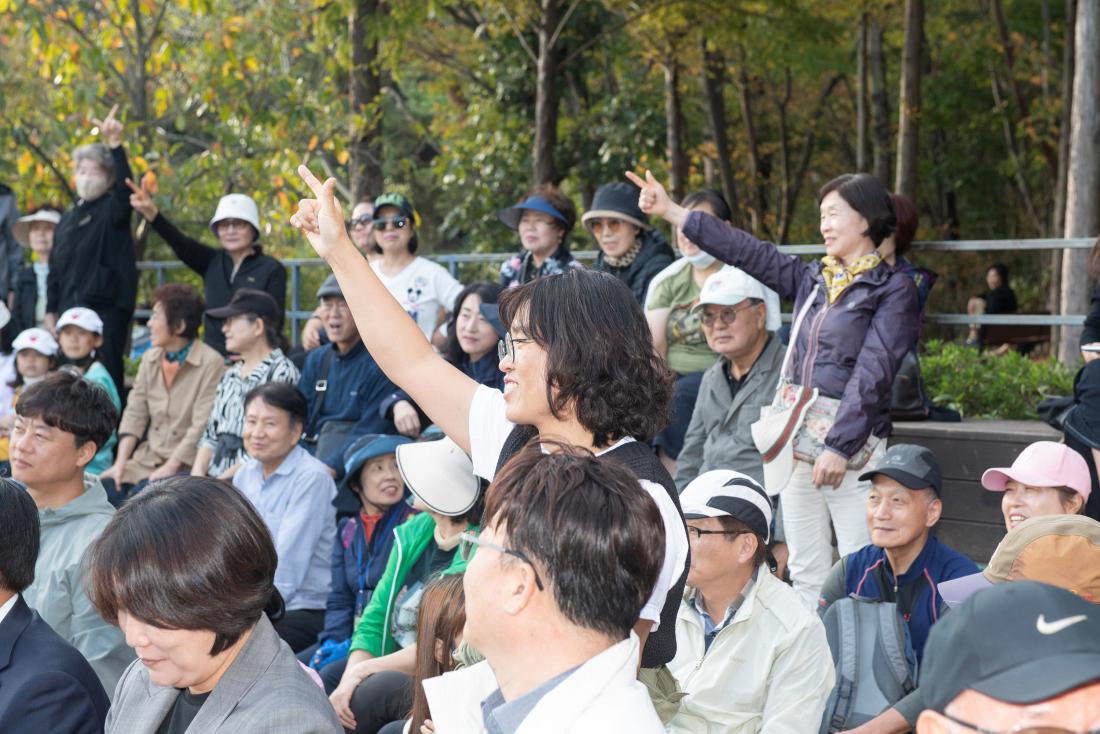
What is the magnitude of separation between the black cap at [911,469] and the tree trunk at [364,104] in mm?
7053

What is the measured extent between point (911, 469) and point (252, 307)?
4.28 metres

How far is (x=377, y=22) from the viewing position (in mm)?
10375

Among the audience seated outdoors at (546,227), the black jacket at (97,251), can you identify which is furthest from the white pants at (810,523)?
the black jacket at (97,251)

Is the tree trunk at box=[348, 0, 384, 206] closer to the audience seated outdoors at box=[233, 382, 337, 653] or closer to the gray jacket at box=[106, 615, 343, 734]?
the audience seated outdoors at box=[233, 382, 337, 653]

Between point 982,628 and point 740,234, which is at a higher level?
point 740,234

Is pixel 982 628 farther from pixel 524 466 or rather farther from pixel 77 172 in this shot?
pixel 77 172

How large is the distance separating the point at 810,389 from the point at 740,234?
77 cm

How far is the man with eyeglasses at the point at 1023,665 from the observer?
4.75 ft

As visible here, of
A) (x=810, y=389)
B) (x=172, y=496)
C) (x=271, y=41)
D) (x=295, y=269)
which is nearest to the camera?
(x=172, y=496)

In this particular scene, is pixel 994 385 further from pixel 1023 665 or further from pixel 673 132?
pixel 673 132

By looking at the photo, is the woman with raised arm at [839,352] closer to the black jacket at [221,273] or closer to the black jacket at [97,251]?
the black jacket at [221,273]

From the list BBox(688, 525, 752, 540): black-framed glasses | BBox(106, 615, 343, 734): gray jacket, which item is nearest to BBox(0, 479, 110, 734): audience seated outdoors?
BBox(106, 615, 343, 734): gray jacket

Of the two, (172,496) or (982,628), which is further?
(172,496)

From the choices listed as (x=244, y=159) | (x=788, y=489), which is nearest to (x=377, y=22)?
(x=244, y=159)
